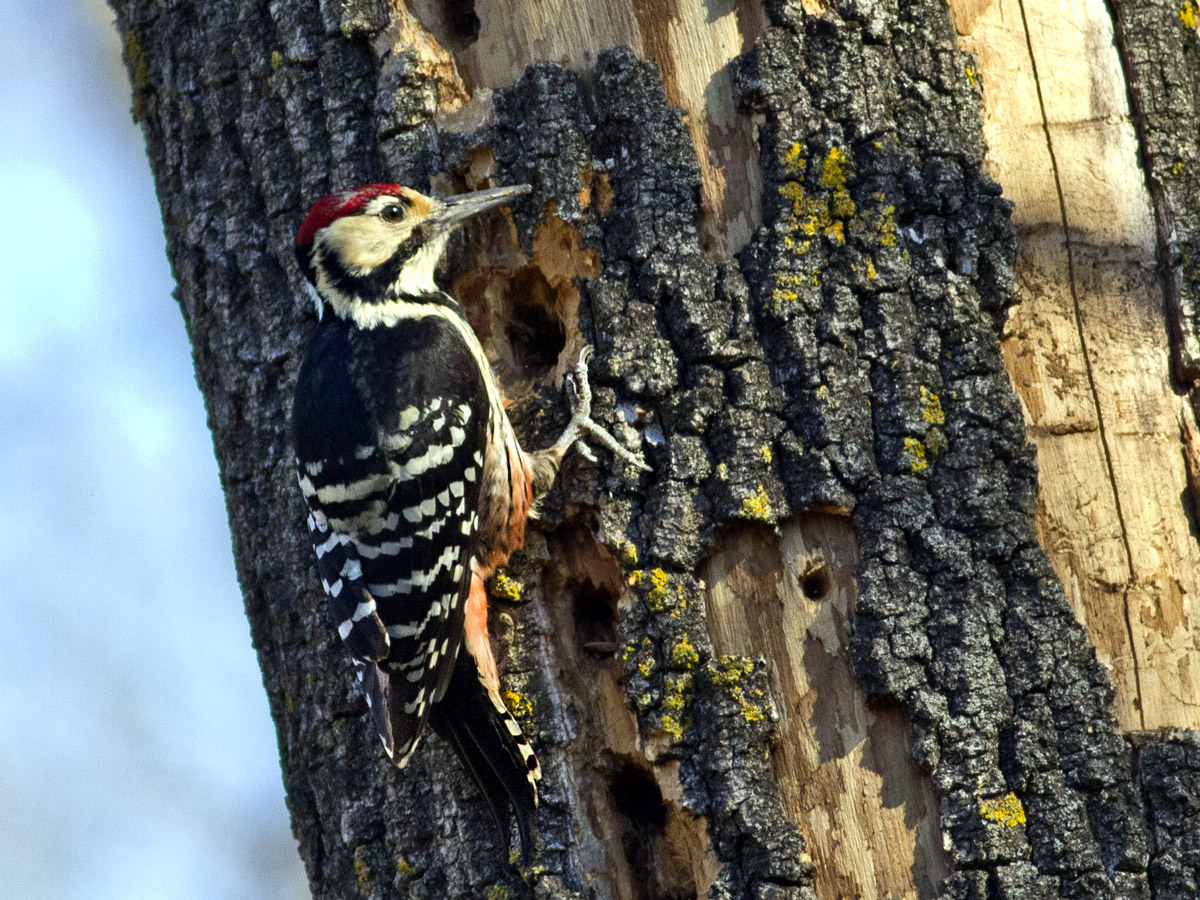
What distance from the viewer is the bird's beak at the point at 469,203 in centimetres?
316

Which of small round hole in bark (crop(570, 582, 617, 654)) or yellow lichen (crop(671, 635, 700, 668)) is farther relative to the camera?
small round hole in bark (crop(570, 582, 617, 654))

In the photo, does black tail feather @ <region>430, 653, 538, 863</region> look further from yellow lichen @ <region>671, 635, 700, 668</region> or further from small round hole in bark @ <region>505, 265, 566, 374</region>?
small round hole in bark @ <region>505, 265, 566, 374</region>

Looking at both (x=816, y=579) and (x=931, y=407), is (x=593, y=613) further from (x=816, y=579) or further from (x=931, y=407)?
(x=931, y=407)

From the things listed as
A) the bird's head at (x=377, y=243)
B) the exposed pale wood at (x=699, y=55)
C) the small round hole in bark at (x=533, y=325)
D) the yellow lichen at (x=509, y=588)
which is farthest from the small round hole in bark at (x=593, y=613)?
the bird's head at (x=377, y=243)

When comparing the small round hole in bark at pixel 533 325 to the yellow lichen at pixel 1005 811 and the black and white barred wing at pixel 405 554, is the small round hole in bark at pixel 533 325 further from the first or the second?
the yellow lichen at pixel 1005 811

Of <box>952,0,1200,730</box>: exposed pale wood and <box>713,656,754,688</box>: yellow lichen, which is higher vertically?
<box>952,0,1200,730</box>: exposed pale wood

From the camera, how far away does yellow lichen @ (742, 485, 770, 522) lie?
111 inches

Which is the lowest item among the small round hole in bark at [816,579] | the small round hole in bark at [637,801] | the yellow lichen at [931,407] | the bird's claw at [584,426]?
the small round hole in bark at [637,801]

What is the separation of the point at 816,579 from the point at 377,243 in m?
1.56

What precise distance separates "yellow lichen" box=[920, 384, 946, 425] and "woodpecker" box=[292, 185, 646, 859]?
679mm

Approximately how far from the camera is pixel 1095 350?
2975 millimetres

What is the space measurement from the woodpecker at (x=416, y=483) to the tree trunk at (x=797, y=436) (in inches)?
3.4

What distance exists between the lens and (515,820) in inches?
114

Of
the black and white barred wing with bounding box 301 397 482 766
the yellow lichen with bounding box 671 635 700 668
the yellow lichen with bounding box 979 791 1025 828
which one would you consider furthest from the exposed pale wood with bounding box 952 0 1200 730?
the black and white barred wing with bounding box 301 397 482 766
